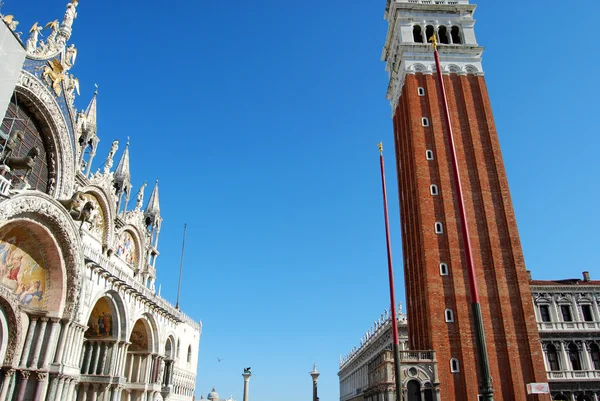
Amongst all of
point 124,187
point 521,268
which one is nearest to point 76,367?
point 124,187

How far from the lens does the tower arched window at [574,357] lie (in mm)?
39062

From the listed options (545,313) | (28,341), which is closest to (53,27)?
(28,341)

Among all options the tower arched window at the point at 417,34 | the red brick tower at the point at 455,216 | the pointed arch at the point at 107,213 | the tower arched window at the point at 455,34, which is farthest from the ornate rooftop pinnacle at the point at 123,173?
the tower arched window at the point at 455,34

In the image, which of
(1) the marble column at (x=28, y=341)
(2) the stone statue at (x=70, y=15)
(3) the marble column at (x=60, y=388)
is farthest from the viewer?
(2) the stone statue at (x=70, y=15)

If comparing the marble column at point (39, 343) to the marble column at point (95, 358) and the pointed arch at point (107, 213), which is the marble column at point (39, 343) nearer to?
the marble column at point (95, 358)

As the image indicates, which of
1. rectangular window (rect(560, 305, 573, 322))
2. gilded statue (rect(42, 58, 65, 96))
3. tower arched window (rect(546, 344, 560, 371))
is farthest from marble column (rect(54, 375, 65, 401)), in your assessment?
rectangular window (rect(560, 305, 573, 322))

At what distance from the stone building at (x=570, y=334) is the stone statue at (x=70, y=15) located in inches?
1536

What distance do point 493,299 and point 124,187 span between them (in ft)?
89.3

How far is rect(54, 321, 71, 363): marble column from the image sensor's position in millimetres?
23672

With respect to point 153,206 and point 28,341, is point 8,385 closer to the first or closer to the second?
point 28,341

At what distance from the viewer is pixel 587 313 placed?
135 ft

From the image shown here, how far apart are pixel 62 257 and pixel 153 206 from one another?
18806 mm

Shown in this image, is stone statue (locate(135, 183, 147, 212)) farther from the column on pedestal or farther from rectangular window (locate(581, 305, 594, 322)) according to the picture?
rectangular window (locate(581, 305, 594, 322))

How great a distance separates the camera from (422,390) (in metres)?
30.0
